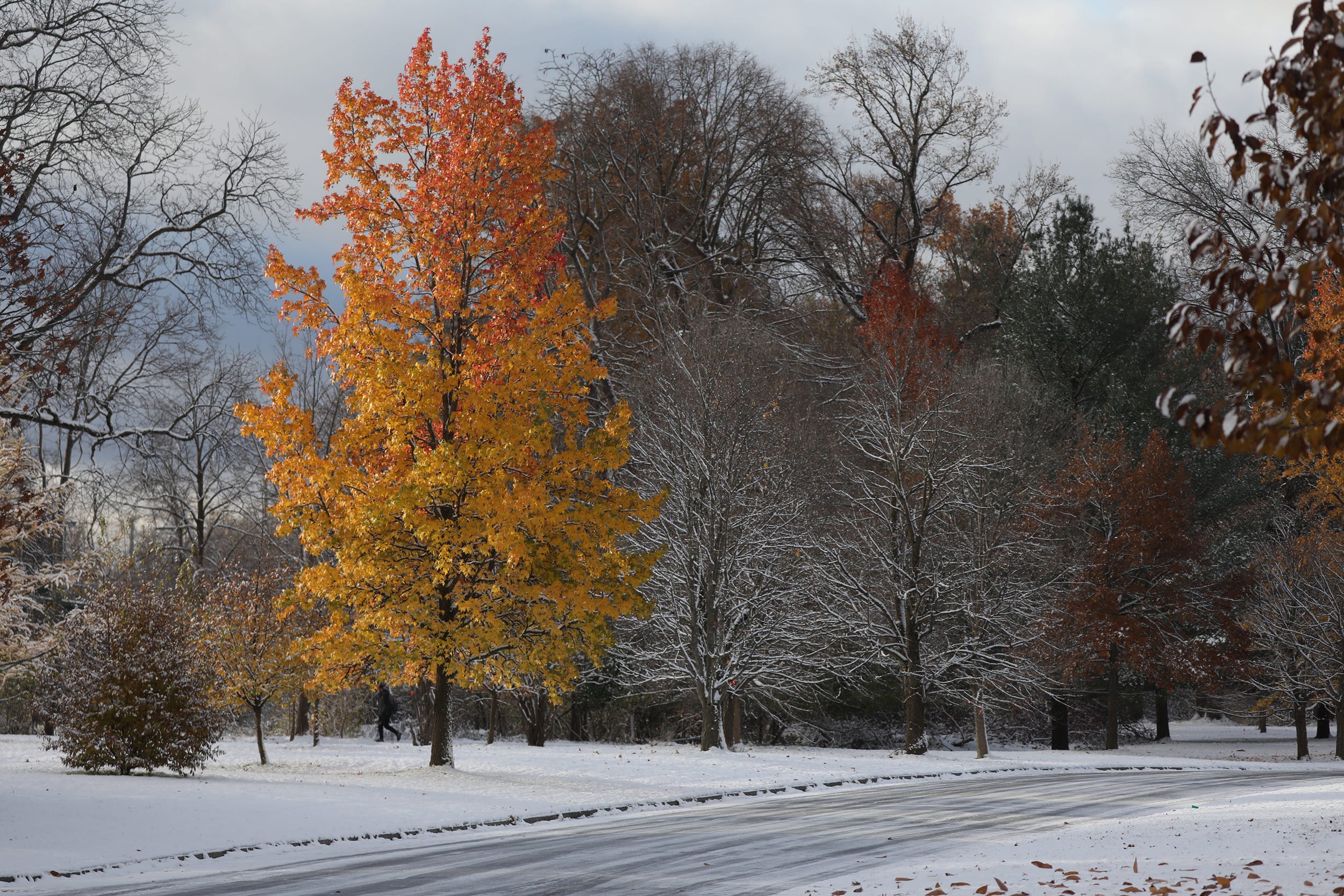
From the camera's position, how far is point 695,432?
2562 centimetres

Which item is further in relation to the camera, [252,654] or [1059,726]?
[1059,726]

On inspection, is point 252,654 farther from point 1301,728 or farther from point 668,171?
point 1301,728

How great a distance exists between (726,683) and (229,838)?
14.3 metres

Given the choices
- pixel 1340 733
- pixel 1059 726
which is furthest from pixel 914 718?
pixel 1340 733

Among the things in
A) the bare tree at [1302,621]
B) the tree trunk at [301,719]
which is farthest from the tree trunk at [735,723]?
the bare tree at [1302,621]

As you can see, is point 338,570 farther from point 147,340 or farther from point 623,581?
point 147,340

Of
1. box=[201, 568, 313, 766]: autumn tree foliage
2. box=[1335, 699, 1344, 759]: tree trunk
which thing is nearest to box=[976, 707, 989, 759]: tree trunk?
box=[1335, 699, 1344, 759]: tree trunk

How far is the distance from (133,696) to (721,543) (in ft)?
40.9

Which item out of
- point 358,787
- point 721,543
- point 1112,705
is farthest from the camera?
point 1112,705

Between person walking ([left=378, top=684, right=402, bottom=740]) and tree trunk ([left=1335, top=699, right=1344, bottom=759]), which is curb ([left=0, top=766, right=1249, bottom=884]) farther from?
person walking ([left=378, top=684, right=402, bottom=740])

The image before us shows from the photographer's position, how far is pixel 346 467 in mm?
17625

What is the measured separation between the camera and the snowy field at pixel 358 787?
1207cm

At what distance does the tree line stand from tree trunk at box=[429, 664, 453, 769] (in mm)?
125

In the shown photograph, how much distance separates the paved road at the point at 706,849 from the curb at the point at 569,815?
642 mm
